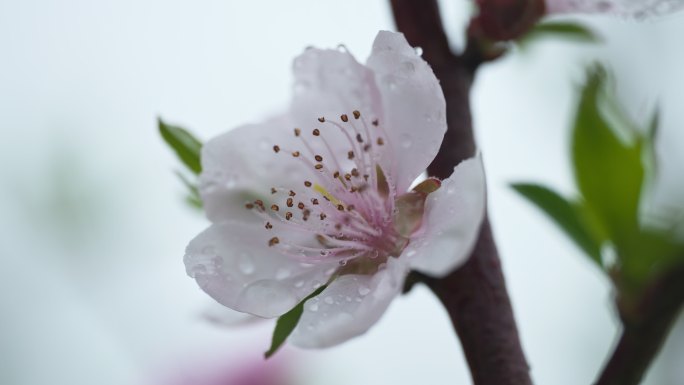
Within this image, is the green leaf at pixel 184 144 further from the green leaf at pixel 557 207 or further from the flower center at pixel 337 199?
the green leaf at pixel 557 207

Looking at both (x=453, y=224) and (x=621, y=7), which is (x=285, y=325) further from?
(x=621, y=7)

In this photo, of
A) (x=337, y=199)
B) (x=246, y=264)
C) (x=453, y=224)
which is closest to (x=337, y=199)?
(x=337, y=199)

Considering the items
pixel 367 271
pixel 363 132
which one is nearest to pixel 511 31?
pixel 363 132

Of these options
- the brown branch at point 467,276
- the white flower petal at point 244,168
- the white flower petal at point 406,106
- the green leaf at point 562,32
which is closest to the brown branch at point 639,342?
the brown branch at point 467,276

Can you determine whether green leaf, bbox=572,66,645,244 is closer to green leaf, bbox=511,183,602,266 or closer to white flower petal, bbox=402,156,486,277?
green leaf, bbox=511,183,602,266

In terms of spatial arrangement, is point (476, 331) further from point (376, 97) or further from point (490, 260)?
point (376, 97)
